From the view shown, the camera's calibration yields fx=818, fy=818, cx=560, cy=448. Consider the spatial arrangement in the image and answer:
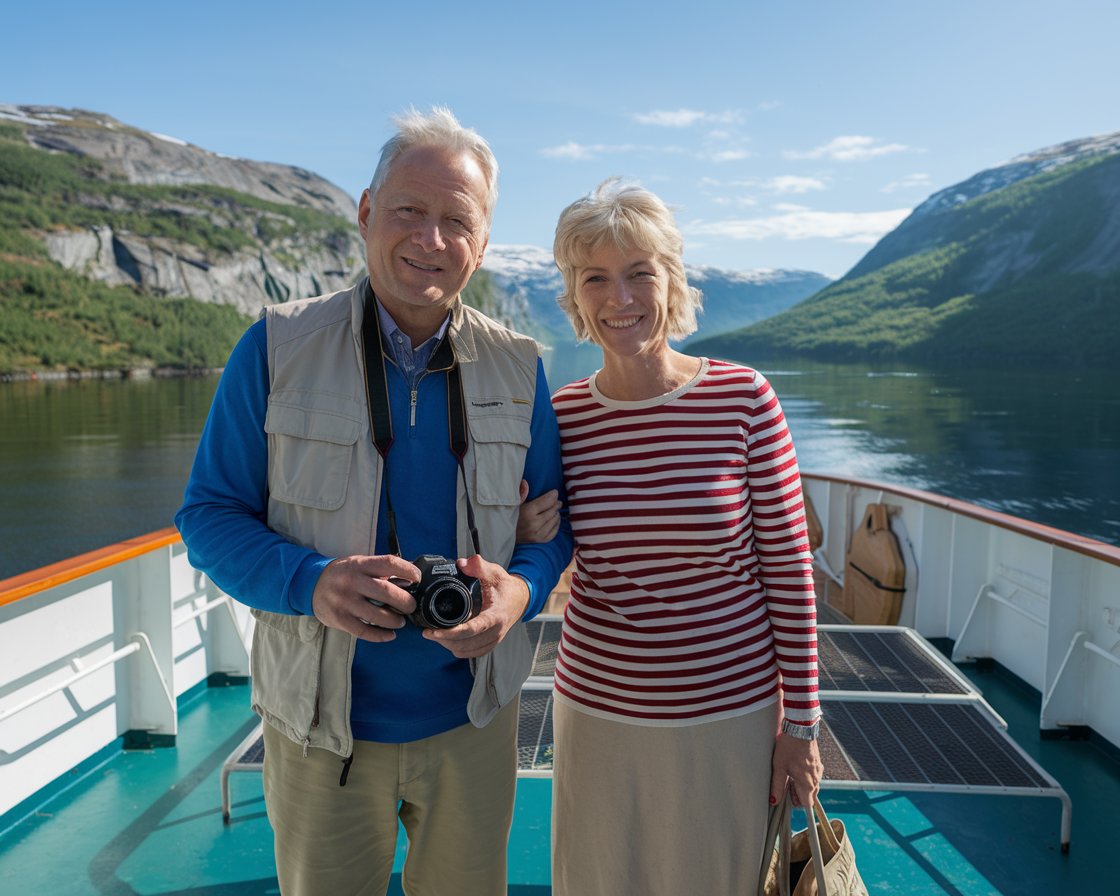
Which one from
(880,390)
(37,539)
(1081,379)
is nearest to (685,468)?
(37,539)

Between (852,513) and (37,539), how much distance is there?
22217 mm

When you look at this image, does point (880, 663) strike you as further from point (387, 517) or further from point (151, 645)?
point (151, 645)

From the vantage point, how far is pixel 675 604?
1.41m

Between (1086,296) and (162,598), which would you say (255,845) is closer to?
(162,598)

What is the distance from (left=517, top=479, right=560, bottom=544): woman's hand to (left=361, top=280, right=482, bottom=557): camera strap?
4.8 inches

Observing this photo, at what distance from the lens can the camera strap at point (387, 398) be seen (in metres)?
1.29

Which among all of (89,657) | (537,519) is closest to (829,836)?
(537,519)

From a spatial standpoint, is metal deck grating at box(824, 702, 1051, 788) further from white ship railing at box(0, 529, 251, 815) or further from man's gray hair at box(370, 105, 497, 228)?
white ship railing at box(0, 529, 251, 815)

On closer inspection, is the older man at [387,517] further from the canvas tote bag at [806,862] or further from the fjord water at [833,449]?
the fjord water at [833,449]

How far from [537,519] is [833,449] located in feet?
116

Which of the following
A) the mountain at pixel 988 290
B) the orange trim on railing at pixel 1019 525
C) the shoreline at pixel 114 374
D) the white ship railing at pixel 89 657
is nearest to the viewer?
the white ship railing at pixel 89 657

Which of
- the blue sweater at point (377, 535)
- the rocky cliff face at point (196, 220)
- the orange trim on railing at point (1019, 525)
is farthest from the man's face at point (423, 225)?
the rocky cliff face at point (196, 220)

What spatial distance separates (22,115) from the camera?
12475cm

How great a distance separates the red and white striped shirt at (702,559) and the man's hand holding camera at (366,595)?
44 cm
